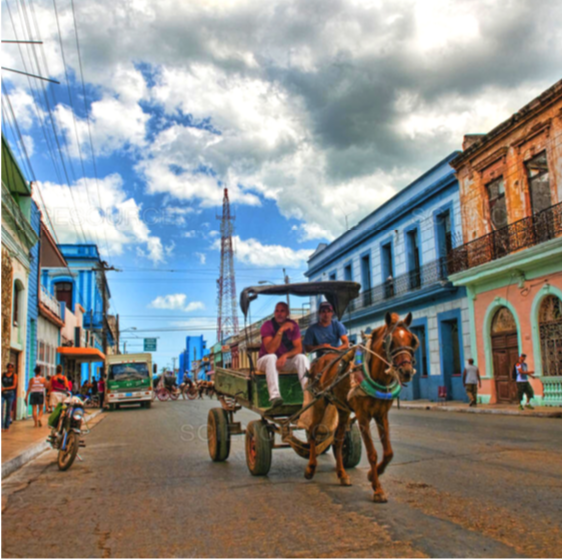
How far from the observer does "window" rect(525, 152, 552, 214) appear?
18375 millimetres

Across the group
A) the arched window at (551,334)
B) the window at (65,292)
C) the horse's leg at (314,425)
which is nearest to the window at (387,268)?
the arched window at (551,334)

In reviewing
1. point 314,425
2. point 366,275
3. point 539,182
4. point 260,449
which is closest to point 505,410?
point 539,182

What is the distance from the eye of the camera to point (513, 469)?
7.07m

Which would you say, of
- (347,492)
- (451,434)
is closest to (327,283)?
(347,492)

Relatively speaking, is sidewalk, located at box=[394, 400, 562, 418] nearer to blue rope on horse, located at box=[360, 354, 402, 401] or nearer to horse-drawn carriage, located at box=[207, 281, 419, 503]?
horse-drawn carriage, located at box=[207, 281, 419, 503]

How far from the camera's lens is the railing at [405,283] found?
2370 centimetres

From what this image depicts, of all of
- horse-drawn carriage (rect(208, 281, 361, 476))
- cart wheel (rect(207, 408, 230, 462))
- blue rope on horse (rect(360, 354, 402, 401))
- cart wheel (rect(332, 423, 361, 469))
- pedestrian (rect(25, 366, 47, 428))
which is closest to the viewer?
blue rope on horse (rect(360, 354, 402, 401))

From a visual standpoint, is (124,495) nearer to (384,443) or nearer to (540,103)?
(384,443)

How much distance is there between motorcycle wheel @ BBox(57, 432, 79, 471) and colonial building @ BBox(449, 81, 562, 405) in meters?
13.6

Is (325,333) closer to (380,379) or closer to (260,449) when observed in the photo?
(260,449)

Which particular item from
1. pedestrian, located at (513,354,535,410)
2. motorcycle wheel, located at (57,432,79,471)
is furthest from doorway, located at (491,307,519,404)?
motorcycle wheel, located at (57,432,79,471)

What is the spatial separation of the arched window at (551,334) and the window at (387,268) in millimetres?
9814

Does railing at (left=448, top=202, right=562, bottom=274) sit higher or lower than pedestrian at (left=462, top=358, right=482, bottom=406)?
higher

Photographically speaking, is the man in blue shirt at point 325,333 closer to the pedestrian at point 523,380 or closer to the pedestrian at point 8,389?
the pedestrian at point 8,389
